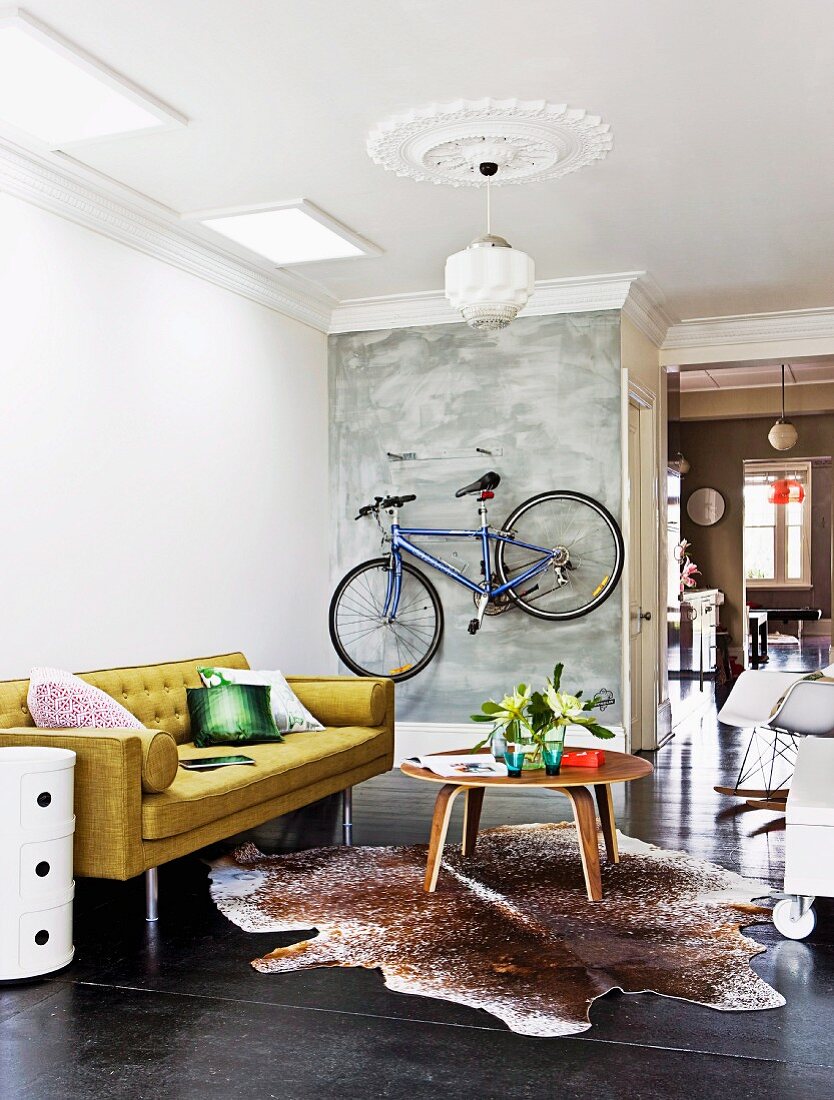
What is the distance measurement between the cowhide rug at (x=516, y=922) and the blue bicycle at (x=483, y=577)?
6.80 ft

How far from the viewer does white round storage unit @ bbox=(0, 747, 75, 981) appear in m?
3.10

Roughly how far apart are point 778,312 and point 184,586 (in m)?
4.21

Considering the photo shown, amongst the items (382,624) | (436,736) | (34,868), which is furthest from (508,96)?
(436,736)

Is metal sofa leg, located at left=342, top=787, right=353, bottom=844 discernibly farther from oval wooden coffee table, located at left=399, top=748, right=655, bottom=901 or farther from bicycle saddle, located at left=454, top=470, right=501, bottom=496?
bicycle saddle, located at left=454, top=470, right=501, bottom=496

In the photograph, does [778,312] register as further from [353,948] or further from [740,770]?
[353,948]

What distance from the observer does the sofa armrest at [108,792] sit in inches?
133

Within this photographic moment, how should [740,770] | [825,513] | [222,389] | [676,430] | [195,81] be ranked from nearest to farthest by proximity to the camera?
1. [195,81]
2. [222,389]
3. [740,770]
4. [676,430]
5. [825,513]

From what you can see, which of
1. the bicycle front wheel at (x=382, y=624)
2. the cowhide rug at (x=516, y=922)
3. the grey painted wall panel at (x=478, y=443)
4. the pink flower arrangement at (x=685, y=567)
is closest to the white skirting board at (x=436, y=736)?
the grey painted wall panel at (x=478, y=443)

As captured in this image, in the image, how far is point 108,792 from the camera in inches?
134

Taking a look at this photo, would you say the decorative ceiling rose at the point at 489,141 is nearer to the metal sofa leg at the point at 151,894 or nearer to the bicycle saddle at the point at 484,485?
the bicycle saddle at the point at 484,485

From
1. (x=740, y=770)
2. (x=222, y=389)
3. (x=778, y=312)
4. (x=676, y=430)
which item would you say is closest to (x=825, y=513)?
(x=676, y=430)

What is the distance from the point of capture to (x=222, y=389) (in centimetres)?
573

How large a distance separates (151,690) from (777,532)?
46.6ft

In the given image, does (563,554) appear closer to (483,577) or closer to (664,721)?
(483,577)
